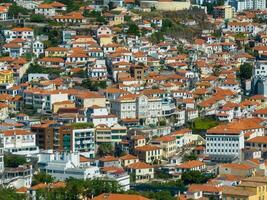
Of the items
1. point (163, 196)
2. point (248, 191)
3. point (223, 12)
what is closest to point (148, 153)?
point (163, 196)

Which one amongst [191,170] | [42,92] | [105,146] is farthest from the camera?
[42,92]

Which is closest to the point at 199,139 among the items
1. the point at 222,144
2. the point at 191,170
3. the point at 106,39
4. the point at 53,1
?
the point at 222,144

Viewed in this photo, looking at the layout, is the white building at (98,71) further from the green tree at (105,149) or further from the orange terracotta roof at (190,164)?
the orange terracotta roof at (190,164)

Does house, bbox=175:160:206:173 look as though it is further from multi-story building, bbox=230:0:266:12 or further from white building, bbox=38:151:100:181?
multi-story building, bbox=230:0:266:12

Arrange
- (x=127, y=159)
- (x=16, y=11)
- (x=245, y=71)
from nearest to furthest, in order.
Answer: (x=127, y=159)
(x=245, y=71)
(x=16, y=11)

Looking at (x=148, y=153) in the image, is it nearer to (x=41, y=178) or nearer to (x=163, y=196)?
(x=41, y=178)

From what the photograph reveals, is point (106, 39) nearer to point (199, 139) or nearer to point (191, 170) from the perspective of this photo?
point (199, 139)

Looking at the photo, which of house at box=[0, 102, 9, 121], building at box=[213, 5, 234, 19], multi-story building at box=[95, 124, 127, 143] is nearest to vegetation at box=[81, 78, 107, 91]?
house at box=[0, 102, 9, 121]
